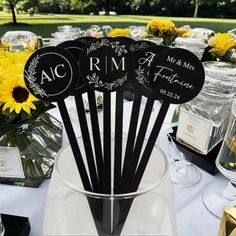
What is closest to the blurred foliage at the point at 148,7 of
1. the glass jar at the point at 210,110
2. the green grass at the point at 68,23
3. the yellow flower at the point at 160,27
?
the green grass at the point at 68,23

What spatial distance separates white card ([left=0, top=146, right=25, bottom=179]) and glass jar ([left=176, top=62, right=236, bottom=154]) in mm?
262

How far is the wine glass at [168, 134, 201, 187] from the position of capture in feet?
1.46

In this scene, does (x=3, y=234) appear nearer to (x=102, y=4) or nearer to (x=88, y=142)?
(x=88, y=142)

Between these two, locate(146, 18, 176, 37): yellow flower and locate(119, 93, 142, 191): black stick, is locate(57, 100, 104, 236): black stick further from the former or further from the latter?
locate(146, 18, 176, 37): yellow flower

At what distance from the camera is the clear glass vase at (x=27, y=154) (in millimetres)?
396

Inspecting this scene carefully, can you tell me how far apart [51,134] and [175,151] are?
222 mm

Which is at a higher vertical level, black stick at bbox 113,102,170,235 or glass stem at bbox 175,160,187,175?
black stick at bbox 113,102,170,235

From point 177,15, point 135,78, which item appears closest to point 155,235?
point 135,78

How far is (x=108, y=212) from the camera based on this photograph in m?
0.23

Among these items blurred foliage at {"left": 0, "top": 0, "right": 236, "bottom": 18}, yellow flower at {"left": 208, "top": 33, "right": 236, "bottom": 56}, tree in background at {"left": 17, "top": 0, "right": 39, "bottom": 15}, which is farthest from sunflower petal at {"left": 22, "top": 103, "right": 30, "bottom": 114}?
blurred foliage at {"left": 0, "top": 0, "right": 236, "bottom": 18}

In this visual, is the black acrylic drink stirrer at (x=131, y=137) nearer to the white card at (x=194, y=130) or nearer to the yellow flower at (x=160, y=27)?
the white card at (x=194, y=130)

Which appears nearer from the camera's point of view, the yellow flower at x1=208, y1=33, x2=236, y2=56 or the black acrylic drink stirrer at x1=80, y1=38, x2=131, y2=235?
the black acrylic drink stirrer at x1=80, y1=38, x2=131, y2=235

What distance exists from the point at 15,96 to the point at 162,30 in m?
0.83

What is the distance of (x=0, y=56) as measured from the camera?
38cm
